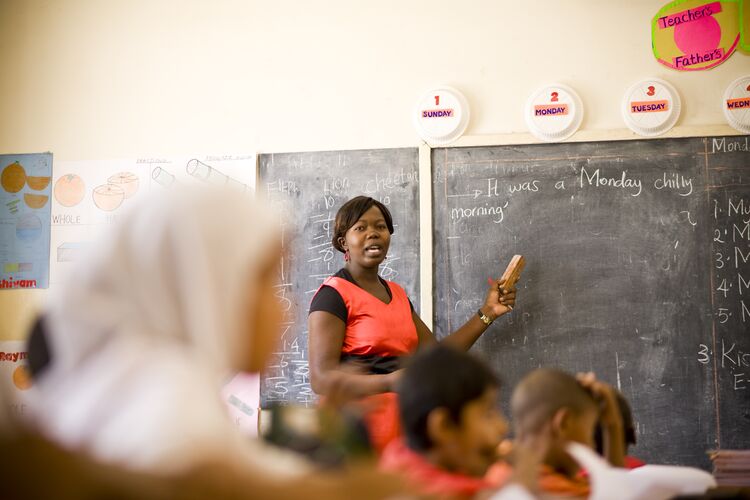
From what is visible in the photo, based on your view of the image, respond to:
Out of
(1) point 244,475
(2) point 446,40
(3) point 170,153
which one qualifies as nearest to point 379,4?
(2) point 446,40

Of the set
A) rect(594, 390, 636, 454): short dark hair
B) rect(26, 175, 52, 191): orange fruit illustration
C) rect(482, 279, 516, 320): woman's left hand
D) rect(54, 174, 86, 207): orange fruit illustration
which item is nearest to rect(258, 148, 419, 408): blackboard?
rect(482, 279, 516, 320): woman's left hand

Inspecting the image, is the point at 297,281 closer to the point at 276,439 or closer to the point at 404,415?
the point at 404,415

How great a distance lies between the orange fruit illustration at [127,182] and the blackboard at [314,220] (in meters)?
0.67

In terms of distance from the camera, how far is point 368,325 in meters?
2.90

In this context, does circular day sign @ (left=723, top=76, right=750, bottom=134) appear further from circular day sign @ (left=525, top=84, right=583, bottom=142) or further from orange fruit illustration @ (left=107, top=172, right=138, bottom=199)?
orange fruit illustration @ (left=107, top=172, right=138, bottom=199)

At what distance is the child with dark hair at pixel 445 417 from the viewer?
145cm

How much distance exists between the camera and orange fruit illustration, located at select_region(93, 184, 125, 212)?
3785 mm

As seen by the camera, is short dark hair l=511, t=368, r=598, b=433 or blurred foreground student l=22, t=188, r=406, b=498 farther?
short dark hair l=511, t=368, r=598, b=433

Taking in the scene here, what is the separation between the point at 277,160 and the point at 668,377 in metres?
2.03

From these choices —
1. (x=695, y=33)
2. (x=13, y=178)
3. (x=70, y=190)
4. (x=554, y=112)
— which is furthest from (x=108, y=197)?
(x=695, y=33)

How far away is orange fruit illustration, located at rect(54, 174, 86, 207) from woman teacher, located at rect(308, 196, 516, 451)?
1.54 meters

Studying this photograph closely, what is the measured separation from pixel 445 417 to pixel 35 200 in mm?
3082

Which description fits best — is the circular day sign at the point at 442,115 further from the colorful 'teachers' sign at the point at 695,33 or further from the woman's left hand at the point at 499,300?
the colorful 'teachers' sign at the point at 695,33

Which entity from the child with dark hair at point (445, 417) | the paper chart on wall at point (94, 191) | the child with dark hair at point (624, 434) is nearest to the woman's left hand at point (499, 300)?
the child with dark hair at point (624, 434)
